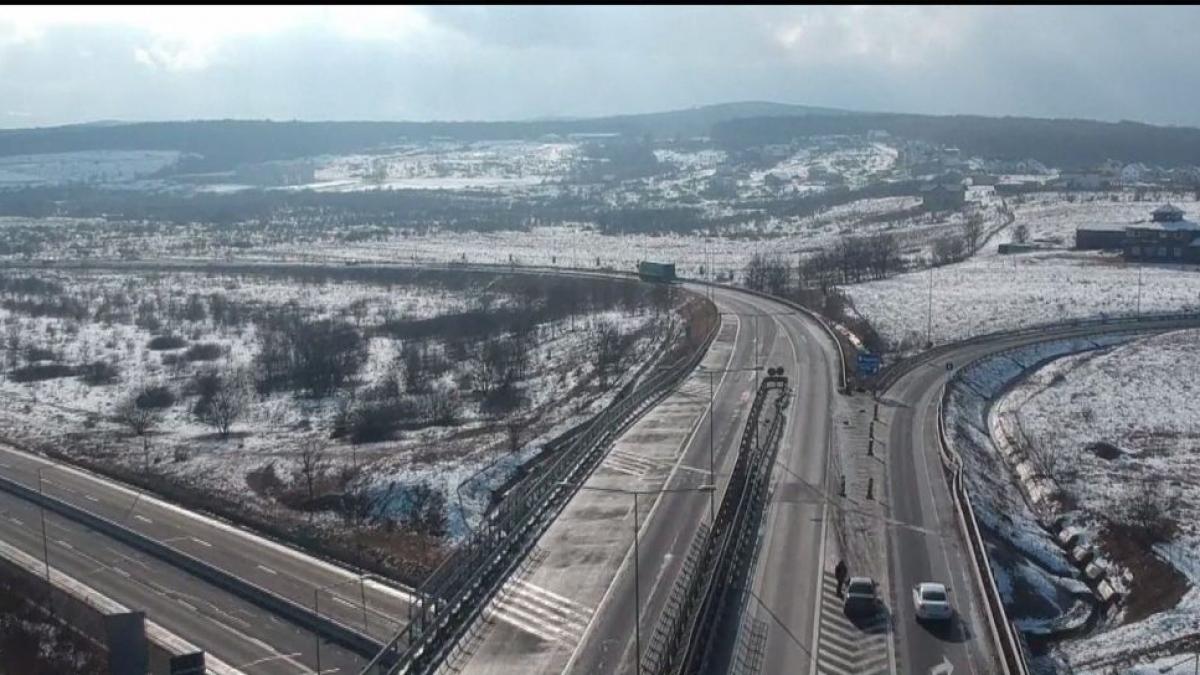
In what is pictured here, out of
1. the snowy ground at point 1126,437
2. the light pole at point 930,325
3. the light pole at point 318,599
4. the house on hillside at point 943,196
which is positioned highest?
the house on hillside at point 943,196

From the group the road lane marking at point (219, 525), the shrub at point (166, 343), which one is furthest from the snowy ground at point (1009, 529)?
the shrub at point (166, 343)

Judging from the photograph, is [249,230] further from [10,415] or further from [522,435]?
[522,435]

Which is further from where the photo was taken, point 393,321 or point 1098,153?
point 1098,153

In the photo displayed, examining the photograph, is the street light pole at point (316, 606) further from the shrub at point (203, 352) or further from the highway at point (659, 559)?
the shrub at point (203, 352)

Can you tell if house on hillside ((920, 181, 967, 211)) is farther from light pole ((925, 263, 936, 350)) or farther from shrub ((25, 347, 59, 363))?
shrub ((25, 347, 59, 363))

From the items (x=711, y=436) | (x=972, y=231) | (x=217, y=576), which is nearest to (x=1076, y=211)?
(x=972, y=231)

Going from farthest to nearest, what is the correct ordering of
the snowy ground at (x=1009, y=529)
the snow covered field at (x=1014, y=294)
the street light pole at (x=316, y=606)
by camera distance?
1. the snow covered field at (x=1014, y=294)
2. the snowy ground at (x=1009, y=529)
3. the street light pole at (x=316, y=606)

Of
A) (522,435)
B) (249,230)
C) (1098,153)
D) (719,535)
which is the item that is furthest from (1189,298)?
(1098,153)
